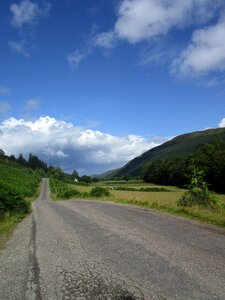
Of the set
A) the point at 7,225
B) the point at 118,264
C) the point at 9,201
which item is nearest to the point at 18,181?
the point at 9,201

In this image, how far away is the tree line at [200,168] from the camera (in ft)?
293

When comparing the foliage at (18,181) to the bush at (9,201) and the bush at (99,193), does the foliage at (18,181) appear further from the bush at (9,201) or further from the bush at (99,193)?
the bush at (99,193)

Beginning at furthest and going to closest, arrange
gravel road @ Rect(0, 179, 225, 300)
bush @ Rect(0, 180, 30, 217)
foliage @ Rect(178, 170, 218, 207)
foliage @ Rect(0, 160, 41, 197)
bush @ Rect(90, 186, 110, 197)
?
foliage @ Rect(0, 160, 41, 197) → bush @ Rect(90, 186, 110, 197) → foliage @ Rect(178, 170, 218, 207) → bush @ Rect(0, 180, 30, 217) → gravel road @ Rect(0, 179, 225, 300)

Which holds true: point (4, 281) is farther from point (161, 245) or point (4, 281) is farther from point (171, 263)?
point (161, 245)

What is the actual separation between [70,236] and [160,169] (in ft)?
454

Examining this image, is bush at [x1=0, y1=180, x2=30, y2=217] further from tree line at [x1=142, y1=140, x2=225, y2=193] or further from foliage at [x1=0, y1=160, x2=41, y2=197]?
tree line at [x1=142, y1=140, x2=225, y2=193]

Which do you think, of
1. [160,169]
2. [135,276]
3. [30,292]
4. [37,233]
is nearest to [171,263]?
[135,276]

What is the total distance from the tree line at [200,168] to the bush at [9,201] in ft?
110

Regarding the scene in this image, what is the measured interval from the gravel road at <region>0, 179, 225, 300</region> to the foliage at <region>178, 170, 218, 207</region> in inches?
339

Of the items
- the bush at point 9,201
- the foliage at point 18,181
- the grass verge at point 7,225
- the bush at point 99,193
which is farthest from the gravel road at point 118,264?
the bush at point 99,193

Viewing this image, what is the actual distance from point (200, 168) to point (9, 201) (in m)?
48.4

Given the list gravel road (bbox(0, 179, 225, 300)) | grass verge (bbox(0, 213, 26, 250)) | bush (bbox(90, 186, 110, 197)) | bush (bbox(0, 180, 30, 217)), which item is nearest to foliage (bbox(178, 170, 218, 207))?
gravel road (bbox(0, 179, 225, 300))

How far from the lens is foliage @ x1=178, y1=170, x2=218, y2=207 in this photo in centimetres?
2209

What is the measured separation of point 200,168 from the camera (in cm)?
6456
